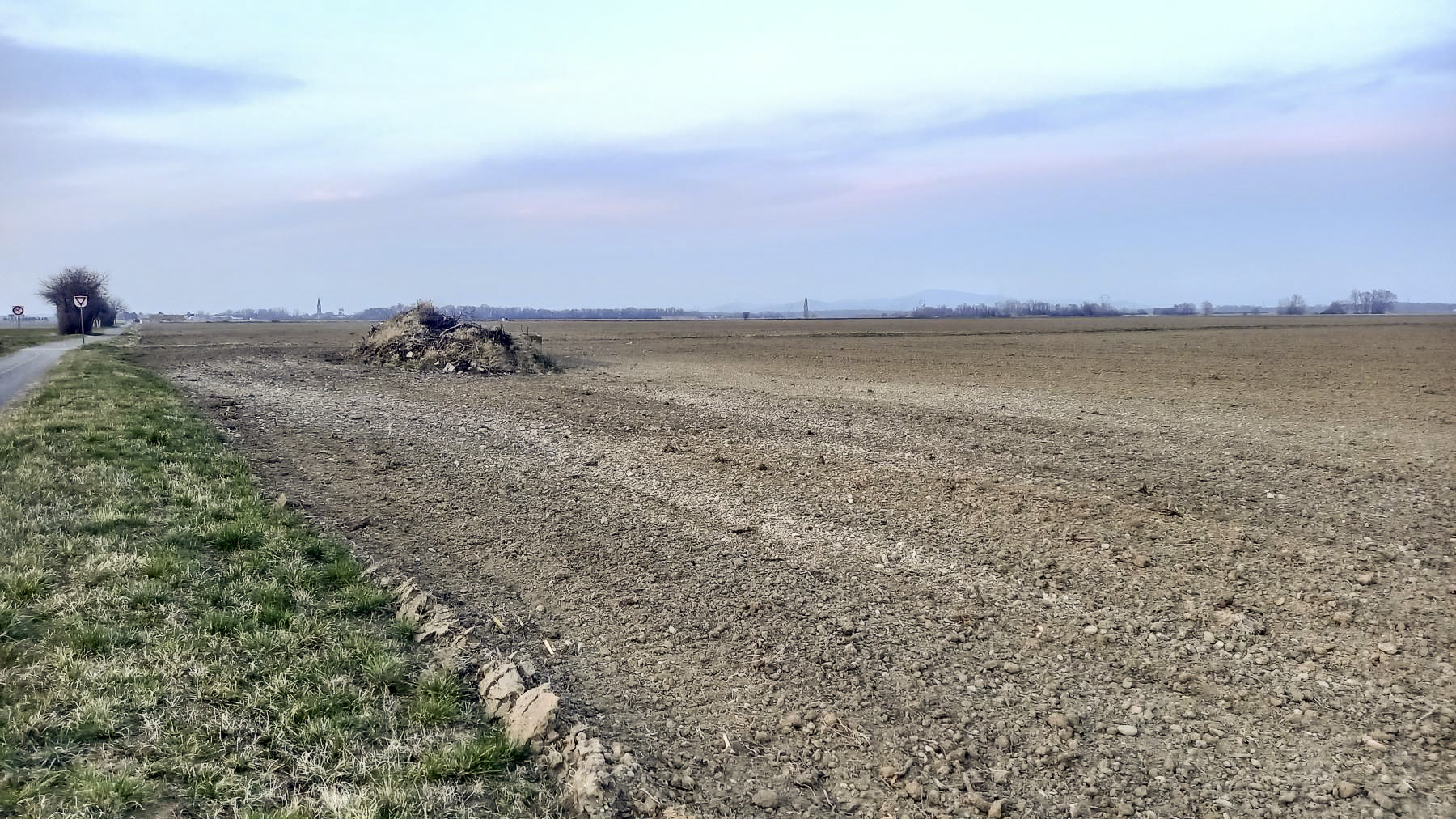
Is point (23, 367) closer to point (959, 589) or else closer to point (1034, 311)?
point (959, 589)

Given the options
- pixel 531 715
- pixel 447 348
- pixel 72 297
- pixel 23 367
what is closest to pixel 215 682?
pixel 531 715

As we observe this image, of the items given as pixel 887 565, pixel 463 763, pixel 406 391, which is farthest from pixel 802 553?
pixel 406 391

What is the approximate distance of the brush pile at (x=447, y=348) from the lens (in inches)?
1047

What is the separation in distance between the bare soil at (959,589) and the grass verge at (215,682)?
64cm

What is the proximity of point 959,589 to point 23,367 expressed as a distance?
2995 cm

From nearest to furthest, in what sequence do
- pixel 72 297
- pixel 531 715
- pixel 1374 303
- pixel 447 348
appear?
pixel 531 715, pixel 447 348, pixel 72 297, pixel 1374 303

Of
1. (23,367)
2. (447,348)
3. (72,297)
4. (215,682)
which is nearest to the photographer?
(215,682)

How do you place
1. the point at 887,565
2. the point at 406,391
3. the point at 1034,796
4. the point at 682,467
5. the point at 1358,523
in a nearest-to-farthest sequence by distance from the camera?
the point at 1034,796 < the point at 887,565 < the point at 1358,523 < the point at 682,467 < the point at 406,391

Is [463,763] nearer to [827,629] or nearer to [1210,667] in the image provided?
[827,629]

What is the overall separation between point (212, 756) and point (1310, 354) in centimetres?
3816

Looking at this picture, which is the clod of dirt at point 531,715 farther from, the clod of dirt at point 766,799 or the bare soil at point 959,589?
the clod of dirt at point 766,799

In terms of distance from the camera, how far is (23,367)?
84.0 ft

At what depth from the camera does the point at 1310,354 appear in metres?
32.8

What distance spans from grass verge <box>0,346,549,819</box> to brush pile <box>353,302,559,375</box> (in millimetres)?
19024
